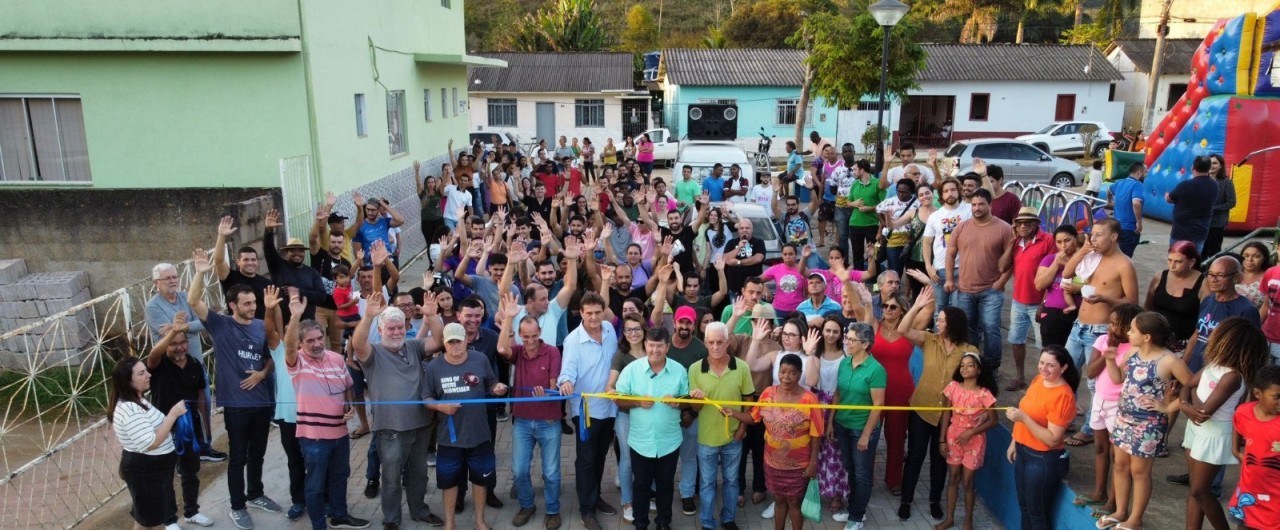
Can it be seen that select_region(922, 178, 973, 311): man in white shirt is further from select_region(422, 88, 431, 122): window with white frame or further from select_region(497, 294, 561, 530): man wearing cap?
select_region(422, 88, 431, 122): window with white frame

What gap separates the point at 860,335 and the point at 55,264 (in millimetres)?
9538

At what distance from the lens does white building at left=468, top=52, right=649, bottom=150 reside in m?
32.9

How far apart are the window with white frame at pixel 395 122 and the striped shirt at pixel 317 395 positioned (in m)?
9.11

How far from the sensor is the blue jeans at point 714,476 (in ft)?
19.5

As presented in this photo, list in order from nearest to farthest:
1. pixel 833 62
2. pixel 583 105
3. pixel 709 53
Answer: pixel 833 62 < pixel 583 105 < pixel 709 53

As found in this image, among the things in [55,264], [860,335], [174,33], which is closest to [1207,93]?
[860,335]

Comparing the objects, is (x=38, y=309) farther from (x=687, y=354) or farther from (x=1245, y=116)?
(x=1245, y=116)

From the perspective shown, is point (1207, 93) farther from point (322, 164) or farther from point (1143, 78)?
point (1143, 78)

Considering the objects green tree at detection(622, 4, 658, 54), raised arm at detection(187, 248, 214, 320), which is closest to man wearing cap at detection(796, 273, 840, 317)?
raised arm at detection(187, 248, 214, 320)

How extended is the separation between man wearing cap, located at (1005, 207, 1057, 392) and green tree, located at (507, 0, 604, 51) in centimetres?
3480

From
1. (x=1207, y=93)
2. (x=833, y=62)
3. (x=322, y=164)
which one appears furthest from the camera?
(x=833, y=62)

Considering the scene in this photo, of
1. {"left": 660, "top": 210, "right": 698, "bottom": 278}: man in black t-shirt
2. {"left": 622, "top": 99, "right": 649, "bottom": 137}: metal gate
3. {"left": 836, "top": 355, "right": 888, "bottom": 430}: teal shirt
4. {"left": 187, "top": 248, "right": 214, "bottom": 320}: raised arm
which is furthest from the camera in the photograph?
{"left": 622, "top": 99, "right": 649, "bottom": 137}: metal gate

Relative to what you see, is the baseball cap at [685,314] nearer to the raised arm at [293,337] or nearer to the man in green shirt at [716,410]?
the man in green shirt at [716,410]

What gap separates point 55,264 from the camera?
1029 cm
